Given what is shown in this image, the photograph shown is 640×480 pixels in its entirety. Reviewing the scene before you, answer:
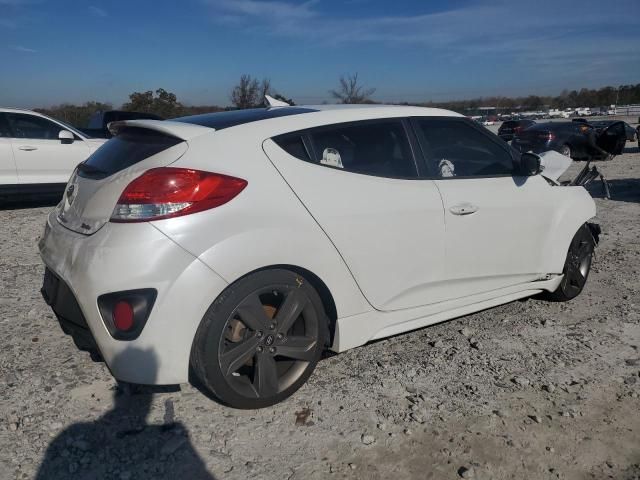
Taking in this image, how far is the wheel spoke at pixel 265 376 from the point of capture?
9.61 ft

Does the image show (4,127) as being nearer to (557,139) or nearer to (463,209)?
(463,209)

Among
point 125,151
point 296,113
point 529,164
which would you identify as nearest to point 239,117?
point 296,113

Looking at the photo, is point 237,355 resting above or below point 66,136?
below

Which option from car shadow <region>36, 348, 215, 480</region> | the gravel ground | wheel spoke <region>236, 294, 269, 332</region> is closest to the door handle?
the gravel ground

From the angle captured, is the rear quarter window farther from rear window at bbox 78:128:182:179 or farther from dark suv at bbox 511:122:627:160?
dark suv at bbox 511:122:627:160

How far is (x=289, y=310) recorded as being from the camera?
2.95m

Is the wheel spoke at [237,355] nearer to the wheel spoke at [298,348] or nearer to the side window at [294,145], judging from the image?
the wheel spoke at [298,348]

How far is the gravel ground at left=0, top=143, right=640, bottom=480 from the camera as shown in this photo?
8.42 feet

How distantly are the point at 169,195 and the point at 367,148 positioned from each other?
1.25 m

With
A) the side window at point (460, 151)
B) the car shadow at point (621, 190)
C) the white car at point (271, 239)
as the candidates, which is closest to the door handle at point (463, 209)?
the white car at point (271, 239)

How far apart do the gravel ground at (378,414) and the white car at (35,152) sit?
5.38 metres

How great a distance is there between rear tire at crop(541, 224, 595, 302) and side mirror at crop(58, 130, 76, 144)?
779 centimetres

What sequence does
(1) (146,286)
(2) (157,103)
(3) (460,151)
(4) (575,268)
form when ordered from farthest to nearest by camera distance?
1. (2) (157,103)
2. (4) (575,268)
3. (3) (460,151)
4. (1) (146,286)

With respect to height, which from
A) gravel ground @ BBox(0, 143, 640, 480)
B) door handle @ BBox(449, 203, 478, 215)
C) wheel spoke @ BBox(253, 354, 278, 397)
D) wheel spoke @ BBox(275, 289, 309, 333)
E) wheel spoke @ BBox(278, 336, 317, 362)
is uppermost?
door handle @ BBox(449, 203, 478, 215)
